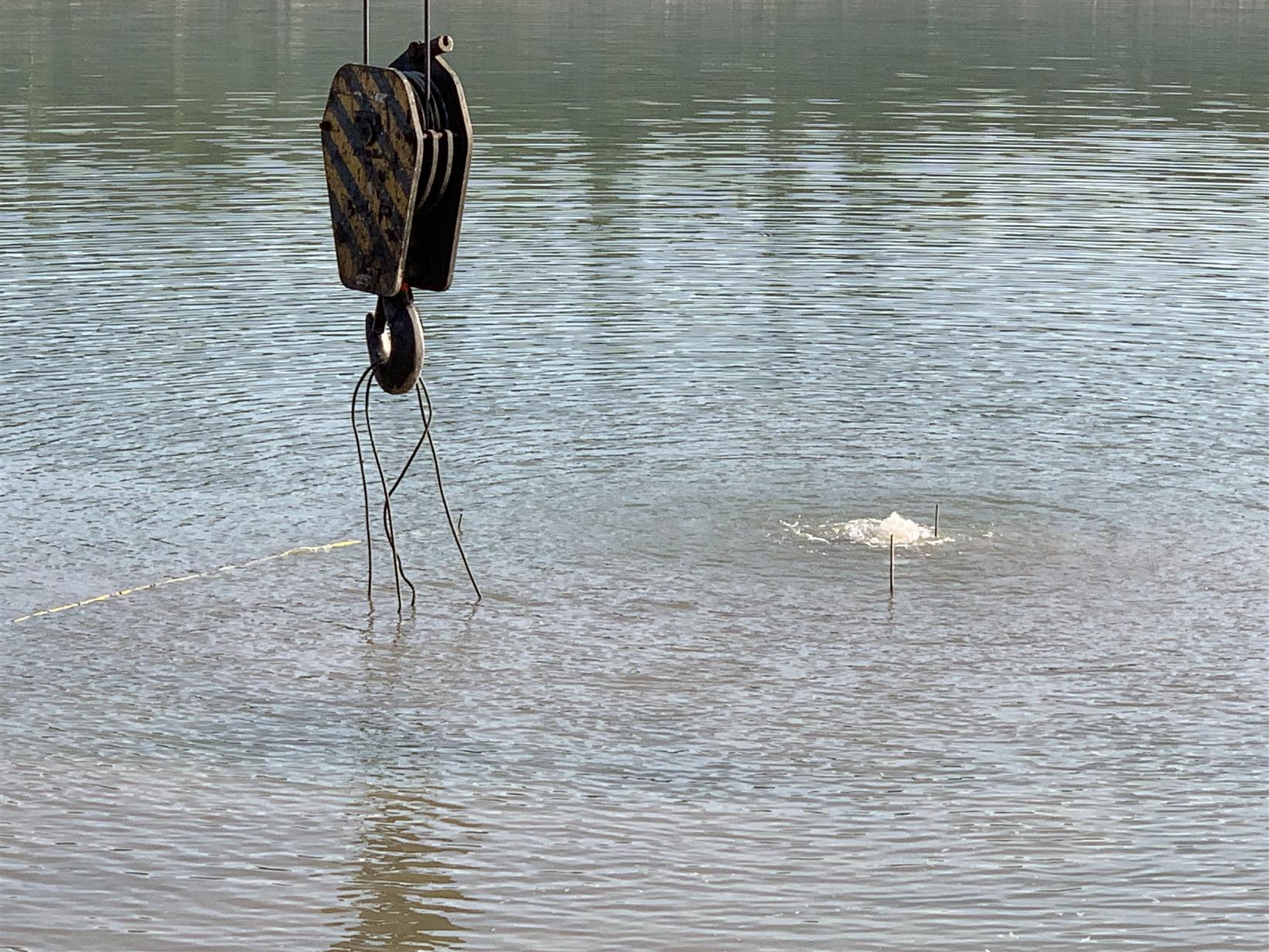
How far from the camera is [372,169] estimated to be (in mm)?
9727

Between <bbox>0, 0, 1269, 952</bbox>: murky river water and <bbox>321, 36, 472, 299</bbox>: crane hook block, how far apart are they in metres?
1.91

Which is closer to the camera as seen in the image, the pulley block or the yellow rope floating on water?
the pulley block

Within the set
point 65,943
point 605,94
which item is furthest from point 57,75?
point 65,943

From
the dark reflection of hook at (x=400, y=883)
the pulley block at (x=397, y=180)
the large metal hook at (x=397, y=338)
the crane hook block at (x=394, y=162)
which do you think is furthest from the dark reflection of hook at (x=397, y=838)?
the crane hook block at (x=394, y=162)

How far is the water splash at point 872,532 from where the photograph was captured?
12.0 metres

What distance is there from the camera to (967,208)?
26.2 meters

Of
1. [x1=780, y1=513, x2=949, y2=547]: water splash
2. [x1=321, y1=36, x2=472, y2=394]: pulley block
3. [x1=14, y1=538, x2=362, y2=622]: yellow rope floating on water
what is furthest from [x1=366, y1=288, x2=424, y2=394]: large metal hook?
[x1=780, y1=513, x2=949, y2=547]: water splash

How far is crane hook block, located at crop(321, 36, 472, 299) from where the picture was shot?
31.5 ft

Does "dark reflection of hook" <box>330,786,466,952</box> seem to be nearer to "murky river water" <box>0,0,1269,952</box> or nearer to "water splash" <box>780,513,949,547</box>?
"murky river water" <box>0,0,1269,952</box>

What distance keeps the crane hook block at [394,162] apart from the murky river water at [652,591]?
191cm

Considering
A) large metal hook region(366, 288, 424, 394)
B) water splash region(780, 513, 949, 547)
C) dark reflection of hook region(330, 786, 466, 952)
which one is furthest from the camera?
water splash region(780, 513, 949, 547)

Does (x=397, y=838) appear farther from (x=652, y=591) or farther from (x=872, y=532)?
(x=872, y=532)

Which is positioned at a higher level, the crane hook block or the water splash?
the crane hook block

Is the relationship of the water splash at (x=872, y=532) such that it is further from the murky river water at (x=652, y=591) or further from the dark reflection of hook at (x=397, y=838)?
the dark reflection of hook at (x=397, y=838)
